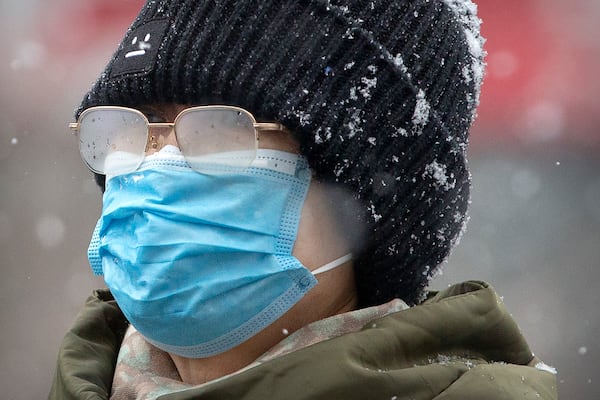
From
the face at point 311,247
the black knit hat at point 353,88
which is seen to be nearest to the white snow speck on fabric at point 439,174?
the black knit hat at point 353,88

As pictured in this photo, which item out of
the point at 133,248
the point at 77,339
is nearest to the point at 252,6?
the point at 133,248

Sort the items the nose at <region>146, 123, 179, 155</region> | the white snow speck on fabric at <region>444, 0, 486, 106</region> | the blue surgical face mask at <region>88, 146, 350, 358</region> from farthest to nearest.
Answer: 1. the white snow speck on fabric at <region>444, 0, 486, 106</region>
2. the nose at <region>146, 123, 179, 155</region>
3. the blue surgical face mask at <region>88, 146, 350, 358</region>

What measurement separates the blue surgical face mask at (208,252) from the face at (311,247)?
0.03 m

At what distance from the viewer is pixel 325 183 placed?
210cm

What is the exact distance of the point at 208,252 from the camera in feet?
6.63

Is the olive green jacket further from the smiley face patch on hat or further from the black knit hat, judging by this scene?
the smiley face patch on hat

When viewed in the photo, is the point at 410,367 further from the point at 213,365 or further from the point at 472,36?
the point at 472,36

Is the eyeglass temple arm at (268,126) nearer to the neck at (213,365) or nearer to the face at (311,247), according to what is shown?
the face at (311,247)

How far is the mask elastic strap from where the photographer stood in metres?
2.09

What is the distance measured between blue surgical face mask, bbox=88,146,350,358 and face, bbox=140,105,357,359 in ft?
0.09

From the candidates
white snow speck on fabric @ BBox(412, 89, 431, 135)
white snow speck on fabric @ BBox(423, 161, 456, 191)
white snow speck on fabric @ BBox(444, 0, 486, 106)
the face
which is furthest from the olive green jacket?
white snow speck on fabric @ BBox(444, 0, 486, 106)

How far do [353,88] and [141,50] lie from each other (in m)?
0.57

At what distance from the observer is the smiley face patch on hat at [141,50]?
2.14 meters

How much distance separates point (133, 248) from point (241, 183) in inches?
12.2
